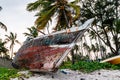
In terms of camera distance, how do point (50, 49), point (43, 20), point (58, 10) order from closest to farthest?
point (50, 49) < point (43, 20) < point (58, 10)

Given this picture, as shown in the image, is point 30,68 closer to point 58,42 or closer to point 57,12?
point 58,42

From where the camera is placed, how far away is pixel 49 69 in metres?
12.6

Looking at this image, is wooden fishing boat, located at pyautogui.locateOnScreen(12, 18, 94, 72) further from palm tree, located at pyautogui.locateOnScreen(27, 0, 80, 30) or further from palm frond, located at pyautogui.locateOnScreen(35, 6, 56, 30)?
palm tree, located at pyautogui.locateOnScreen(27, 0, 80, 30)

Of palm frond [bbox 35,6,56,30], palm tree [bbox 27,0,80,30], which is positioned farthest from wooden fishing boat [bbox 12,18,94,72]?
palm tree [bbox 27,0,80,30]

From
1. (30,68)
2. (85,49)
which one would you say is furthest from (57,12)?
(85,49)

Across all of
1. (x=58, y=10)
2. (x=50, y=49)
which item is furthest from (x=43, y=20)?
(x=50, y=49)

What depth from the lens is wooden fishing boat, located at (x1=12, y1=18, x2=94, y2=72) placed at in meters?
13.0

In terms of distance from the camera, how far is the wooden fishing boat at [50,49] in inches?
512

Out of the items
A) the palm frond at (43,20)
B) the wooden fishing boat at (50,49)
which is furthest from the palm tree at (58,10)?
the wooden fishing boat at (50,49)

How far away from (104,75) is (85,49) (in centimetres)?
6460

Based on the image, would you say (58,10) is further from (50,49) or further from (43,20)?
(50,49)

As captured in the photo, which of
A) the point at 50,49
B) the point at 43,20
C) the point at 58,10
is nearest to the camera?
the point at 50,49

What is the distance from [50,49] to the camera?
46.9 ft

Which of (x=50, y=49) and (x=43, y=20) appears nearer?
(x=50, y=49)
